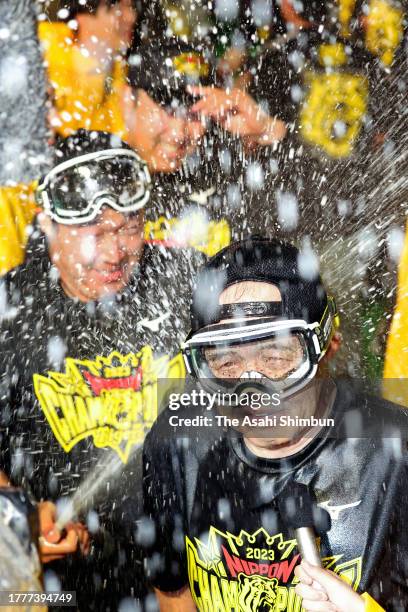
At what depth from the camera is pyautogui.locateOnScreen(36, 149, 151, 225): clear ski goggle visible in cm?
201

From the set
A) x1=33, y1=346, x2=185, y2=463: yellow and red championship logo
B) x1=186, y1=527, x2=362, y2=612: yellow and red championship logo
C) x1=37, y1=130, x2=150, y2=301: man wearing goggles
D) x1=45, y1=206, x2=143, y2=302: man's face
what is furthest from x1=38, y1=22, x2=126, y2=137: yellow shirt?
x1=186, y1=527, x2=362, y2=612: yellow and red championship logo

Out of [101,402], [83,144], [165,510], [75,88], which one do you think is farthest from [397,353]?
[75,88]

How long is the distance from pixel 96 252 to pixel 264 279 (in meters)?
0.96

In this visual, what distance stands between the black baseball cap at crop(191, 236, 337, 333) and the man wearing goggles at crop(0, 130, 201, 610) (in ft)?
2.71

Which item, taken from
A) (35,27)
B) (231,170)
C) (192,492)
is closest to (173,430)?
(192,492)

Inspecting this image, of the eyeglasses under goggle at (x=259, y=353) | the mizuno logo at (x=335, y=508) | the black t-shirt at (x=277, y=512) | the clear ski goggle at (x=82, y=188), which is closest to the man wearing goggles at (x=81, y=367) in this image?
the clear ski goggle at (x=82, y=188)

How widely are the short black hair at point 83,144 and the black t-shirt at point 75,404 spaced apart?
0.29m

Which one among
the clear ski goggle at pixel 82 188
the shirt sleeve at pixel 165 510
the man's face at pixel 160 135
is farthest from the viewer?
the man's face at pixel 160 135

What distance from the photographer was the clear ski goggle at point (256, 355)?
4.20 feet

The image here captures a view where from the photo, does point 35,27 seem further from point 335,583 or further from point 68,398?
point 335,583

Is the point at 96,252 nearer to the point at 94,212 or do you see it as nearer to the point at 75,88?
the point at 94,212

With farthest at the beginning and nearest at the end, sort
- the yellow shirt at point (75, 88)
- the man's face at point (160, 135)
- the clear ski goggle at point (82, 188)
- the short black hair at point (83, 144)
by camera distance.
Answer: the man's face at point (160, 135) < the yellow shirt at point (75, 88) < the short black hair at point (83, 144) < the clear ski goggle at point (82, 188)

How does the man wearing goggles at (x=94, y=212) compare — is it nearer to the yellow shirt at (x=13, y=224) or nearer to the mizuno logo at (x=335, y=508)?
the yellow shirt at (x=13, y=224)

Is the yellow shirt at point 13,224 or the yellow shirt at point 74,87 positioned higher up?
the yellow shirt at point 74,87
